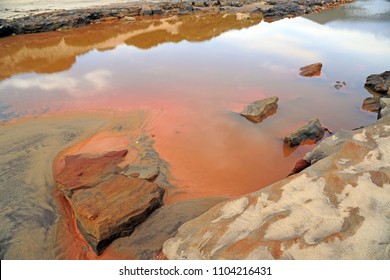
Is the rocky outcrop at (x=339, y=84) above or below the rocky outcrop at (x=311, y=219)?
below

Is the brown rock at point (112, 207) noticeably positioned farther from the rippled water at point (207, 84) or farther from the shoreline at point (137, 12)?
the shoreline at point (137, 12)

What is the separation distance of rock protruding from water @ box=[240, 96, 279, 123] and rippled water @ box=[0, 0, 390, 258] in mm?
223

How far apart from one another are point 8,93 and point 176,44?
9.40 metres

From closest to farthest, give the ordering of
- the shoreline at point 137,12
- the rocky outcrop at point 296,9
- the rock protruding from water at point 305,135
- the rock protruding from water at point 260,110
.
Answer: the rock protruding from water at point 305,135, the rock protruding from water at point 260,110, the shoreline at point 137,12, the rocky outcrop at point 296,9

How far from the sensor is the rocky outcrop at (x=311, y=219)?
121 inches

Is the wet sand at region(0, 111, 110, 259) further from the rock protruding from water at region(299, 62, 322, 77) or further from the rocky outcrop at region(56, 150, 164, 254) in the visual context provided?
the rock protruding from water at region(299, 62, 322, 77)

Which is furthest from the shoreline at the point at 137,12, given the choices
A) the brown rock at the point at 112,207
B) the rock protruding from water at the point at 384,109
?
the brown rock at the point at 112,207

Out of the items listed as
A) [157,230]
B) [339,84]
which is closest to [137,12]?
[339,84]

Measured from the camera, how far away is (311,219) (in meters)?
3.44

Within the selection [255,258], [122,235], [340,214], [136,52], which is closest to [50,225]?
[122,235]

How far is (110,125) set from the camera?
300 inches

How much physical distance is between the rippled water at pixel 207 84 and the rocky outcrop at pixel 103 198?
658 millimetres

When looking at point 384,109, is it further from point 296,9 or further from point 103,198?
point 296,9

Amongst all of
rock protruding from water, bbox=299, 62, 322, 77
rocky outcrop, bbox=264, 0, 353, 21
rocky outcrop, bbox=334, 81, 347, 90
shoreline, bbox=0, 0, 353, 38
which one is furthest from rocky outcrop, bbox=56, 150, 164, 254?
rocky outcrop, bbox=264, 0, 353, 21
